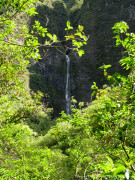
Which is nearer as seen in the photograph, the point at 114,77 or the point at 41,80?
the point at 114,77

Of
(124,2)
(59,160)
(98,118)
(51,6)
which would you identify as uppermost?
(51,6)

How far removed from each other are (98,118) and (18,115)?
12.8ft

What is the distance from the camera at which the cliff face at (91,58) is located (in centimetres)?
4634

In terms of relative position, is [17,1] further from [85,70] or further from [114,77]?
[85,70]

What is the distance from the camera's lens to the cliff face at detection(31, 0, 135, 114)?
4634 cm

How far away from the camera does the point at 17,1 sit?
8.48 feet

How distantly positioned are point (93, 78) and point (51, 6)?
46.3 metres

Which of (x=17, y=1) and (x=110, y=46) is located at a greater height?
(x=110, y=46)

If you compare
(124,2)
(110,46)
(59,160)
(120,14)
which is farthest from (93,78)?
(59,160)

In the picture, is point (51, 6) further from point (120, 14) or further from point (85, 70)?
point (85, 70)

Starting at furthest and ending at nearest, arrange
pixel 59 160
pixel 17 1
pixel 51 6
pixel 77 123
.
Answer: pixel 51 6 → pixel 59 160 → pixel 77 123 → pixel 17 1

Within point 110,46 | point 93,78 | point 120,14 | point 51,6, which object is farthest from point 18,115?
point 51,6

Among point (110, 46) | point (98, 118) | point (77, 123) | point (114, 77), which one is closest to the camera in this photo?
point (114, 77)

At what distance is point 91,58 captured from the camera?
4925 cm
